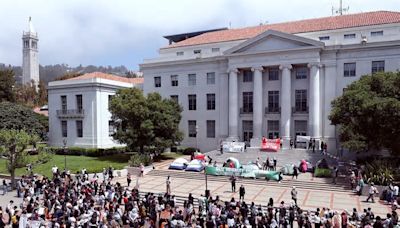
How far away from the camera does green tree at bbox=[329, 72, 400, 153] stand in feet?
81.6

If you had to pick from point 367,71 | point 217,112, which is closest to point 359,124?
point 367,71

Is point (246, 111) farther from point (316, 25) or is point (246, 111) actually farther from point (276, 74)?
point (316, 25)

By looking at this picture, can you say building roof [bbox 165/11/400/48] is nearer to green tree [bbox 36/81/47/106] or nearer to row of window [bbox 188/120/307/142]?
row of window [bbox 188/120/307/142]

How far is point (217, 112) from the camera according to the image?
4394 cm

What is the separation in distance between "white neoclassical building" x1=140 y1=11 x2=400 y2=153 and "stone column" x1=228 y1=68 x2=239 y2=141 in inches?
4.9

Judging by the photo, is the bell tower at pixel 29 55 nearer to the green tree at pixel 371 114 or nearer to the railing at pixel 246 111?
the railing at pixel 246 111

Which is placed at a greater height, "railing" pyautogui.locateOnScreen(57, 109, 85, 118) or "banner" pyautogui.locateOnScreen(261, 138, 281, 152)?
"railing" pyautogui.locateOnScreen(57, 109, 85, 118)

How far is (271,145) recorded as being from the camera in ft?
121

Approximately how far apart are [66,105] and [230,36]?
25892 mm

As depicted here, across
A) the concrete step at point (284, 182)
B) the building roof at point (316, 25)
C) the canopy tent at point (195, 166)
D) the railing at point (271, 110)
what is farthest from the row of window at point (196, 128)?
the concrete step at point (284, 182)

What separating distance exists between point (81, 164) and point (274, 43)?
2585 centimetres

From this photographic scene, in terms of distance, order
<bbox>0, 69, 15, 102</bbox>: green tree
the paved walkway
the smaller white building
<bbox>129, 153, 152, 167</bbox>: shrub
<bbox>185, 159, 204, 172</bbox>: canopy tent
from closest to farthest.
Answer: the paved walkway
<bbox>185, 159, 204, 172</bbox>: canopy tent
<bbox>129, 153, 152, 167</bbox>: shrub
the smaller white building
<bbox>0, 69, 15, 102</bbox>: green tree

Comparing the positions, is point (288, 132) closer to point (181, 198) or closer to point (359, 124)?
point (359, 124)

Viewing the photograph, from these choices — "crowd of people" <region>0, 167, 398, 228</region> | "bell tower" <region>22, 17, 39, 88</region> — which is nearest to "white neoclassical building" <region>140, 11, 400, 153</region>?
"crowd of people" <region>0, 167, 398, 228</region>
